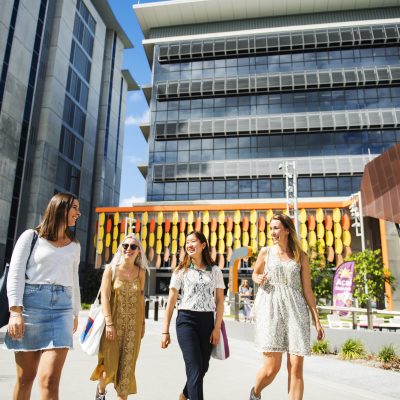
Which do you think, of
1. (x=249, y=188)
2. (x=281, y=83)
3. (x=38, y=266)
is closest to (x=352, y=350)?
(x=38, y=266)

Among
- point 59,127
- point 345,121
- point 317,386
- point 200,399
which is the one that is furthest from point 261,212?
point 200,399

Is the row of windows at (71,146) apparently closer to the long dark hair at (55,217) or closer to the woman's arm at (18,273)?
the long dark hair at (55,217)

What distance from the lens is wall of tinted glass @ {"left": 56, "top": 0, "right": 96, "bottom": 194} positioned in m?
50.3

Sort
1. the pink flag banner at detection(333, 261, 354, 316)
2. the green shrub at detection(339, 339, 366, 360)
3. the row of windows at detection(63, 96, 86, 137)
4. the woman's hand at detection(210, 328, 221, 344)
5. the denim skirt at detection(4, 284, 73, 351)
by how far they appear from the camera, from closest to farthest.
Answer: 1. the denim skirt at detection(4, 284, 73, 351)
2. the woman's hand at detection(210, 328, 221, 344)
3. the green shrub at detection(339, 339, 366, 360)
4. the pink flag banner at detection(333, 261, 354, 316)
5. the row of windows at detection(63, 96, 86, 137)

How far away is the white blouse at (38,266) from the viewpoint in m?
3.24

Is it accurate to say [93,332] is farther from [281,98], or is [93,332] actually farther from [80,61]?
[80,61]

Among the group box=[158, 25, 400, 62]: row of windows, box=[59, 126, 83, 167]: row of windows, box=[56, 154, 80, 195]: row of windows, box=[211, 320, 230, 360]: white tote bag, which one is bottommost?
box=[211, 320, 230, 360]: white tote bag

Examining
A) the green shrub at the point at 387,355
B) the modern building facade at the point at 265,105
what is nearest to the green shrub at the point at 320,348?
the green shrub at the point at 387,355

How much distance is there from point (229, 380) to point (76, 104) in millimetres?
52155

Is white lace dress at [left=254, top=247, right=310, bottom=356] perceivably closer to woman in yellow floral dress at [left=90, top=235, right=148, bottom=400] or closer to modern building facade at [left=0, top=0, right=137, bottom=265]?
woman in yellow floral dress at [left=90, top=235, right=148, bottom=400]

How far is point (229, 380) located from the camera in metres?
6.48

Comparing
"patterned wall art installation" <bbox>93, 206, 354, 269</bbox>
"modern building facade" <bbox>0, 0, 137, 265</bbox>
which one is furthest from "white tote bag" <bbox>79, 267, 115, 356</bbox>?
"modern building facade" <bbox>0, 0, 137, 265</bbox>

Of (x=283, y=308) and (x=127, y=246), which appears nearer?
(x=283, y=308)

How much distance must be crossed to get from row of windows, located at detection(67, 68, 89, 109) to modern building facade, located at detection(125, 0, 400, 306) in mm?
9539
